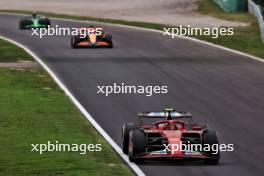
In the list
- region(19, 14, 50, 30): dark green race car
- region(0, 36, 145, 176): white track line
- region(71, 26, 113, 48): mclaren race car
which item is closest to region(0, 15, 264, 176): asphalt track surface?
region(0, 36, 145, 176): white track line

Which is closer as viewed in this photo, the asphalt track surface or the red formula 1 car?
the red formula 1 car

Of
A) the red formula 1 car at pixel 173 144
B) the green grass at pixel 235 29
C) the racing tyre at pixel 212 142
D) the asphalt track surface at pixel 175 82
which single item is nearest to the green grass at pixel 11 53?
the asphalt track surface at pixel 175 82

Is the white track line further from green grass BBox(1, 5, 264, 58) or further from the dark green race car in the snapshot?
the dark green race car

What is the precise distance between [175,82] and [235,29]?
2345 cm

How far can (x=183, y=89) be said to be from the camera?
34344 mm

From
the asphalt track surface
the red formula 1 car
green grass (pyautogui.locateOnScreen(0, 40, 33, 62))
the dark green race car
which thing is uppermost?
the red formula 1 car

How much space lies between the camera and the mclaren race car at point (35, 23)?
6028 centimetres

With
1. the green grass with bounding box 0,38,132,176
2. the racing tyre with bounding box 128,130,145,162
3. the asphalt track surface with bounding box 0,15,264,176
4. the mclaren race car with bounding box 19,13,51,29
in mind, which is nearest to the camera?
A: the green grass with bounding box 0,38,132,176

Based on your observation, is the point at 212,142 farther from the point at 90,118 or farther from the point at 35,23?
the point at 35,23

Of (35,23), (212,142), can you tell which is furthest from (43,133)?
(35,23)

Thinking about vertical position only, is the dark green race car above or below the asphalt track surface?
above

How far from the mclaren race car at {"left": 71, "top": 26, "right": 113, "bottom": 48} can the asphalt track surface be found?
1.55 ft

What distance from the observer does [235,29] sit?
194ft

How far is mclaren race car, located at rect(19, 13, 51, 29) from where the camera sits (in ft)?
198
